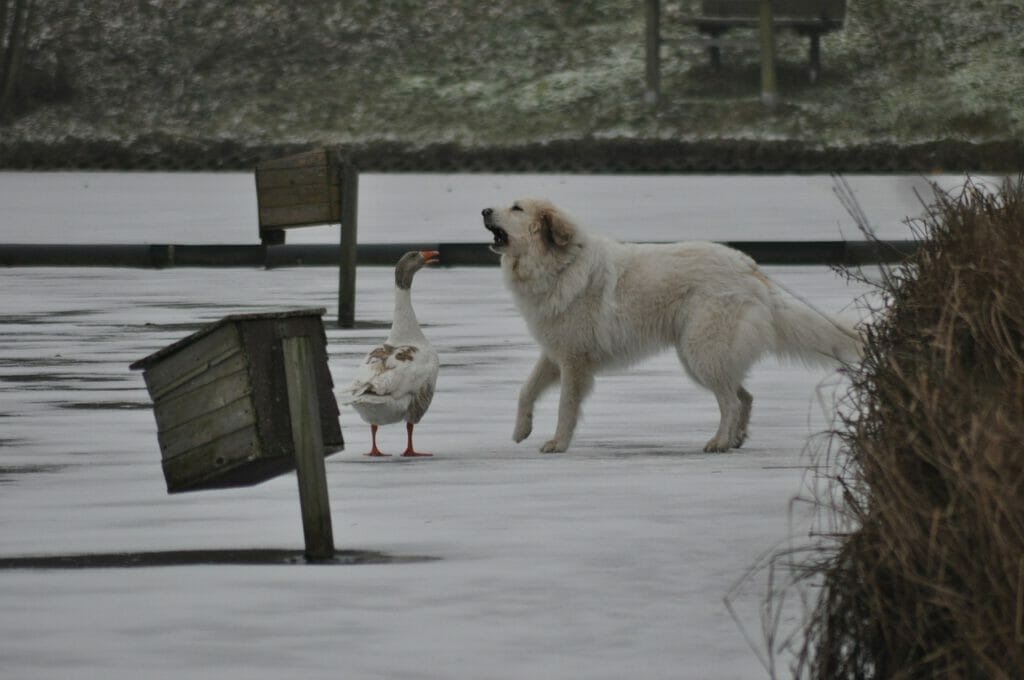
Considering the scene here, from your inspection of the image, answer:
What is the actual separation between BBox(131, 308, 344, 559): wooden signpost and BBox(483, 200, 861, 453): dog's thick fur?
311cm

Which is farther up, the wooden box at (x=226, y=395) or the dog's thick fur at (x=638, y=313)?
the wooden box at (x=226, y=395)

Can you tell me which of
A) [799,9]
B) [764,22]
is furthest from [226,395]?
[799,9]

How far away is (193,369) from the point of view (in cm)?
716

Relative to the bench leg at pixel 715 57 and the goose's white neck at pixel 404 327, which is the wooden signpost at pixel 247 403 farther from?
the bench leg at pixel 715 57

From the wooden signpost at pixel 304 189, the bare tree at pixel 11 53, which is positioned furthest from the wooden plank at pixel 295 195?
the bare tree at pixel 11 53

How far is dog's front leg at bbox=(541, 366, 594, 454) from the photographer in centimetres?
1014

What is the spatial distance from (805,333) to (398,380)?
2.09 m

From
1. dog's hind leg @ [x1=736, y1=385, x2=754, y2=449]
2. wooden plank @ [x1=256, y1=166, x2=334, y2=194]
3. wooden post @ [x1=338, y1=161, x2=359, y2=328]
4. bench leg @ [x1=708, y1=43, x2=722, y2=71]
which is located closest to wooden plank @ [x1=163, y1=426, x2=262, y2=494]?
dog's hind leg @ [x1=736, y1=385, x2=754, y2=449]

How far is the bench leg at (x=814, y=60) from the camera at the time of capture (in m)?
46.0

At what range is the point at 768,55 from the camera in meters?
43.0

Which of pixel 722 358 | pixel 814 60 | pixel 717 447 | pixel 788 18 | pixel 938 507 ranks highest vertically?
pixel 938 507

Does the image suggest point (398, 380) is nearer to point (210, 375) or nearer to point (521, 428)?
point (521, 428)

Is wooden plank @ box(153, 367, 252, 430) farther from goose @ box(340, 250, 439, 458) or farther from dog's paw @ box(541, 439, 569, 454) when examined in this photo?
dog's paw @ box(541, 439, 569, 454)

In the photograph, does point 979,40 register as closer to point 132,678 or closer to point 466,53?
point 466,53
